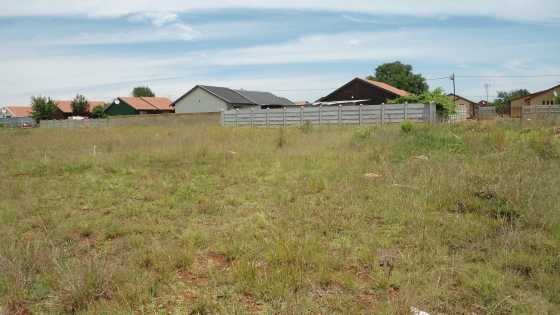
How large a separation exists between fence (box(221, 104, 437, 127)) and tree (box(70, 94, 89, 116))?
108ft

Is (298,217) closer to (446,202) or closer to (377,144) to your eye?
(446,202)

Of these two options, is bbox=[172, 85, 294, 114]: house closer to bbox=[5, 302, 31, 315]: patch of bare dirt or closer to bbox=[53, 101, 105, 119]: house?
bbox=[53, 101, 105, 119]: house

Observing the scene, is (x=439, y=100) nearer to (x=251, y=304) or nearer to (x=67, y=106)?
(x=251, y=304)

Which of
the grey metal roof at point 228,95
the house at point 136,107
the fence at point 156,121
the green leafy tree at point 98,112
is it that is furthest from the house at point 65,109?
the grey metal roof at point 228,95

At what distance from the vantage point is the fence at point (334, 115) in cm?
2172

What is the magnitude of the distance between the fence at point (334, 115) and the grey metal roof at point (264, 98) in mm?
12664

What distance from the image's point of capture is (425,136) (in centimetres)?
A: 1110

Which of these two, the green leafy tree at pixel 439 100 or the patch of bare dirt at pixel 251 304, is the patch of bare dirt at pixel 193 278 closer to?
the patch of bare dirt at pixel 251 304

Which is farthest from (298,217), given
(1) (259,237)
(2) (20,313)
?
(2) (20,313)

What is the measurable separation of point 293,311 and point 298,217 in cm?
218

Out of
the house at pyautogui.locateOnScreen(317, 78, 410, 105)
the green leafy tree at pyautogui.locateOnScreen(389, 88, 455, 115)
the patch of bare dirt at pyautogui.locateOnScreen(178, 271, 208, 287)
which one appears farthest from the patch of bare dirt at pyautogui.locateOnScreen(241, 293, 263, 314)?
the house at pyautogui.locateOnScreen(317, 78, 410, 105)

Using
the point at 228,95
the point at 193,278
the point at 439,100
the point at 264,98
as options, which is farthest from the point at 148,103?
the point at 193,278

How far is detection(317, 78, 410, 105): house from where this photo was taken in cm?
3547

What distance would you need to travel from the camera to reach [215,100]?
37.2m
